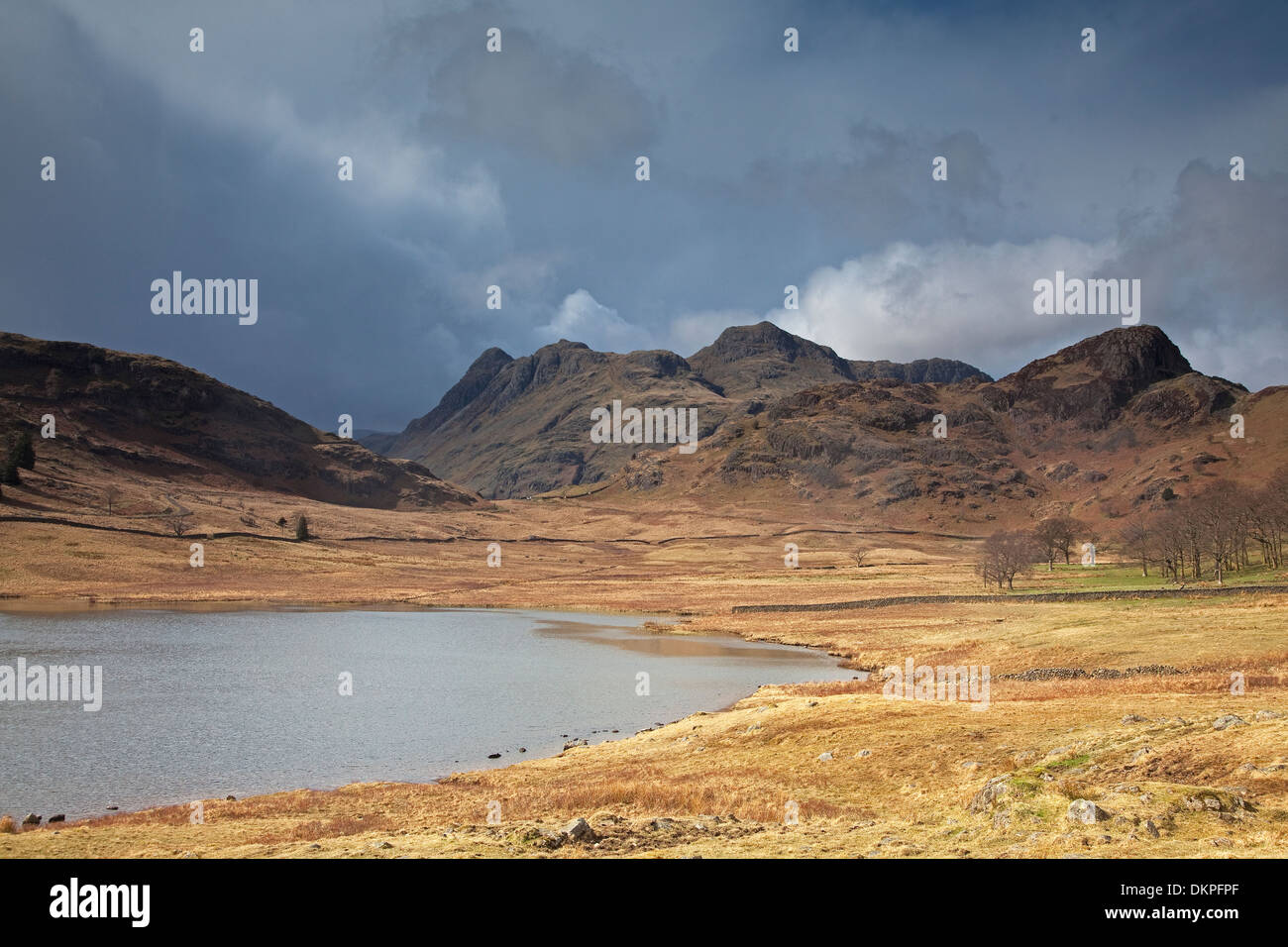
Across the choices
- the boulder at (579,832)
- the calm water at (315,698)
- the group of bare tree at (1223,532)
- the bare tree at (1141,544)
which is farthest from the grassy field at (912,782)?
the bare tree at (1141,544)

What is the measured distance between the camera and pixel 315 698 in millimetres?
45000

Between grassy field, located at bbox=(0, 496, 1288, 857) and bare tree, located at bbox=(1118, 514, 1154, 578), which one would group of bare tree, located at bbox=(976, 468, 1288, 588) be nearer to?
bare tree, located at bbox=(1118, 514, 1154, 578)

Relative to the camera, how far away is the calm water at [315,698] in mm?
29312

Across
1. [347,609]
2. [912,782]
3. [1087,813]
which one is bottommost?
[347,609]

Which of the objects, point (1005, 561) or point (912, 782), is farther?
point (1005, 561)

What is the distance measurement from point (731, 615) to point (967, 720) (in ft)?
248

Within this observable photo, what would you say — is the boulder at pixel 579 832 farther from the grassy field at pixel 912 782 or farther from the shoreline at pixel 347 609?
the shoreline at pixel 347 609

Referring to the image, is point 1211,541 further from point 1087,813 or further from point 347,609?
point 347,609

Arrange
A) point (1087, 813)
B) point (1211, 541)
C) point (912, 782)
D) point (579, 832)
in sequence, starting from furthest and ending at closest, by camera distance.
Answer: point (1211, 541) < point (912, 782) < point (579, 832) < point (1087, 813)

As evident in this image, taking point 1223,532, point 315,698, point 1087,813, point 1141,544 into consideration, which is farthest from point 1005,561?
point 1087,813

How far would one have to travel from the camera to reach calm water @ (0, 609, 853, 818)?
2931cm
